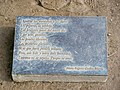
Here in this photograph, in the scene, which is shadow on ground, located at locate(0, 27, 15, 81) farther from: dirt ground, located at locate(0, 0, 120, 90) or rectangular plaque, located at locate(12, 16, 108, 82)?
rectangular plaque, located at locate(12, 16, 108, 82)

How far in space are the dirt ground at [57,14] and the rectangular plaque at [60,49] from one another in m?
0.06

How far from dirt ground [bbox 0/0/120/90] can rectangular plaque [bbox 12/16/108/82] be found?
2.4 inches

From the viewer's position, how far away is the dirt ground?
2.76 meters

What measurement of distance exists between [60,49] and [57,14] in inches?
20.2

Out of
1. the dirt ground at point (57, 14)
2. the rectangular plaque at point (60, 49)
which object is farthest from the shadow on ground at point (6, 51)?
the rectangular plaque at point (60, 49)

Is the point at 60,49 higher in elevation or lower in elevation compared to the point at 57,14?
lower

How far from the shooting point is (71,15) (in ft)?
10.3

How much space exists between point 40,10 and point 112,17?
641mm

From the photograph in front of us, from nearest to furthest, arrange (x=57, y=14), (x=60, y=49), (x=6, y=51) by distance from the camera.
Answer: (x=60, y=49), (x=6, y=51), (x=57, y=14)

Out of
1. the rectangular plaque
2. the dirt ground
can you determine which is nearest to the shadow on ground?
the dirt ground

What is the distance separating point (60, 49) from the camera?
2732mm

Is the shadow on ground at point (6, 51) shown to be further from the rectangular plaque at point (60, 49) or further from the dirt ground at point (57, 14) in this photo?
the rectangular plaque at point (60, 49)

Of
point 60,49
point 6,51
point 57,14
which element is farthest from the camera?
point 57,14

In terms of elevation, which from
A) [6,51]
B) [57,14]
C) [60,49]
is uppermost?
[57,14]
